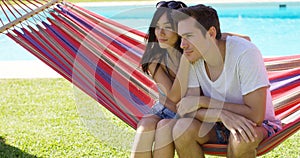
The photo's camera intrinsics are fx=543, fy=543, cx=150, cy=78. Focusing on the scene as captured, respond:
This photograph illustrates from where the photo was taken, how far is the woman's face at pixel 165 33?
2.30 meters

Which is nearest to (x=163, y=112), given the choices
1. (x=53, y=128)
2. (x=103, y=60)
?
(x=103, y=60)

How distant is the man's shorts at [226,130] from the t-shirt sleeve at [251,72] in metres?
0.18

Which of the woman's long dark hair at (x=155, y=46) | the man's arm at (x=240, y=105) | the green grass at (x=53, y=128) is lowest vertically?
the green grass at (x=53, y=128)

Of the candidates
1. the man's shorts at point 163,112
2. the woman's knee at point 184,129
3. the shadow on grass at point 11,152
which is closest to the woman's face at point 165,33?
the man's shorts at point 163,112

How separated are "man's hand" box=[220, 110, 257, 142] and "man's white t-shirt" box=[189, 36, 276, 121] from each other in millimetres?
94

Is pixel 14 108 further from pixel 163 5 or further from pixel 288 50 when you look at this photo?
pixel 288 50

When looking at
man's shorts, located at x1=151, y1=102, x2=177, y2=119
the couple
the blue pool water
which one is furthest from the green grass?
the blue pool water

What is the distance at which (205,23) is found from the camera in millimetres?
2047

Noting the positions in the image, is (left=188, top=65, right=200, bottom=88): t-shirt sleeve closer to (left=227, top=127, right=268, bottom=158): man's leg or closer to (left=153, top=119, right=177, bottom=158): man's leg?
(left=153, top=119, right=177, bottom=158): man's leg

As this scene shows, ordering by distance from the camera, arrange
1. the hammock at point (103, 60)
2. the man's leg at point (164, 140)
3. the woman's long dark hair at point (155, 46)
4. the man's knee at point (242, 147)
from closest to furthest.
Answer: the man's knee at point (242, 147) → the man's leg at point (164, 140) → the woman's long dark hair at point (155, 46) → the hammock at point (103, 60)

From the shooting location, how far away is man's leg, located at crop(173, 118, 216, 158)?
2.05 meters

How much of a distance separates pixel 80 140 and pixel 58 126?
343mm

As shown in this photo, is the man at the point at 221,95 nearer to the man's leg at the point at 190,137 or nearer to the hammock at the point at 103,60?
the man's leg at the point at 190,137

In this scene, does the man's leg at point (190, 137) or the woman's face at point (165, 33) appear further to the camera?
the woman's face at point (165, 33)
